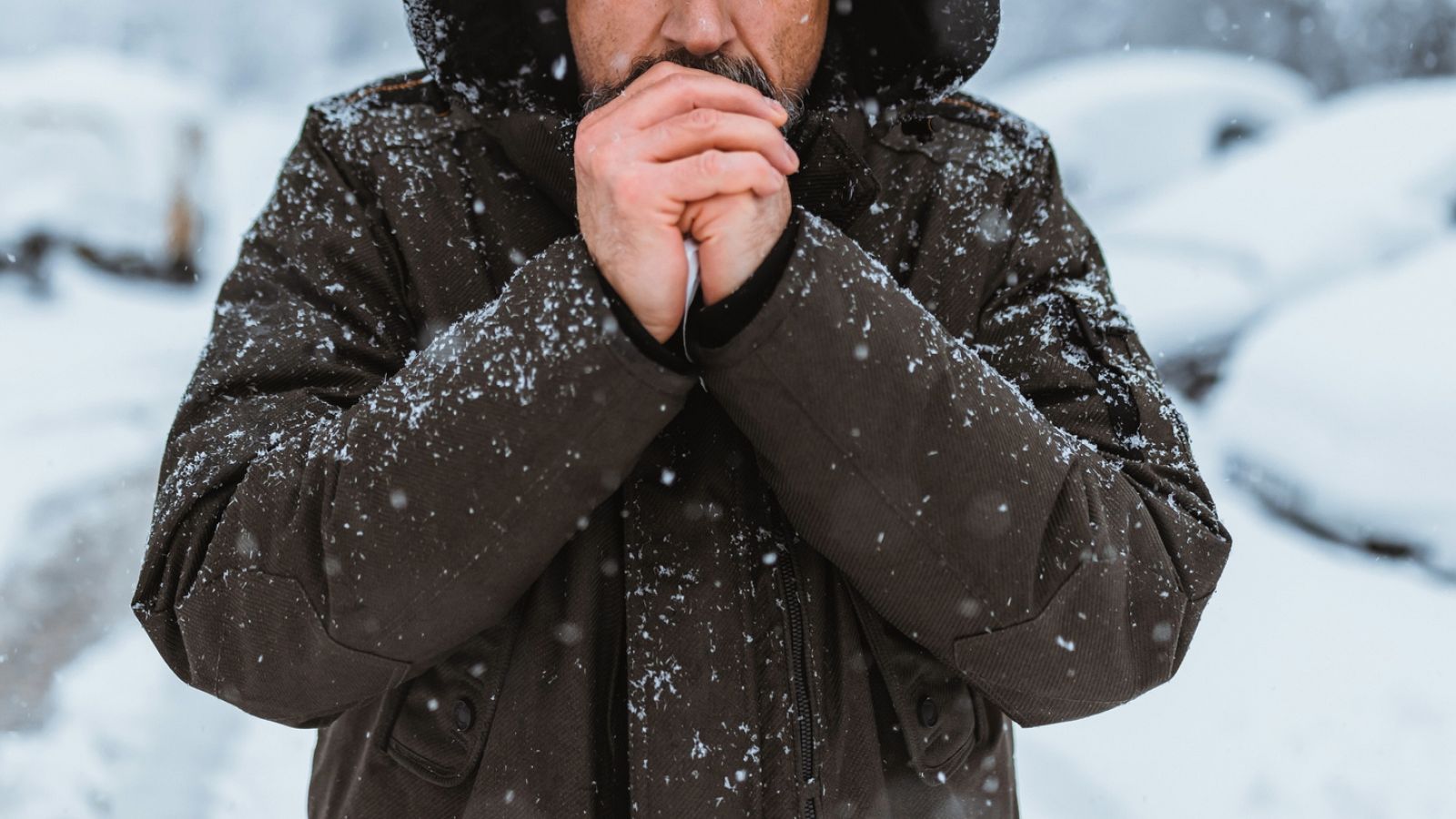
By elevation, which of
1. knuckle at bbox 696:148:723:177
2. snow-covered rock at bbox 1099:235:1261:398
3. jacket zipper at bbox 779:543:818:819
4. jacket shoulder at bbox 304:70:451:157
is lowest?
snow-covered rock at bbox 1099:235:1261:398

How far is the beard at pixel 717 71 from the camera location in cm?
145

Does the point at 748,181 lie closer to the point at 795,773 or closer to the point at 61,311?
the point at 795,773

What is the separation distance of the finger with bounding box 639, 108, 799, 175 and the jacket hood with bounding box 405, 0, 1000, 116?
0.61 meters

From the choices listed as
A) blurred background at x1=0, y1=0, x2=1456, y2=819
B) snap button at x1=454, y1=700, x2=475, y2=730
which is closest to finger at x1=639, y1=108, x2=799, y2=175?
snap button at x1=454, y1=700, x2=475, y2=730

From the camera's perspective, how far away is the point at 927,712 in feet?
4.33

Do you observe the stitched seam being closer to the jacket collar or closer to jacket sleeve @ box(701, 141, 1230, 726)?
the jacket collar

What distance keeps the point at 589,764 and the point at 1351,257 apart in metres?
4.34

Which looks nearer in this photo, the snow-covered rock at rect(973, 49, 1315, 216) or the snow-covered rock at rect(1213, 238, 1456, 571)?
the snow-covered rock at rect(1213, 238, 1456, 571)

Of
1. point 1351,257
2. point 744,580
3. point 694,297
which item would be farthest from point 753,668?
point 1351,257

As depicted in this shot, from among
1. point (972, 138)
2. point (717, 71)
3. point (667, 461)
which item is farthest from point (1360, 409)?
point (667, 461)

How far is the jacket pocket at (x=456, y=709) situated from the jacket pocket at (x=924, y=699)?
45 centimetres

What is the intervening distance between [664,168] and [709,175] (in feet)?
0.16

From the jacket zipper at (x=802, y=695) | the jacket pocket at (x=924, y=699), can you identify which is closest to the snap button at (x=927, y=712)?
the jacket pocket at (x=924, y=699)

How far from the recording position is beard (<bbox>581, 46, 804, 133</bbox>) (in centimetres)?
145
